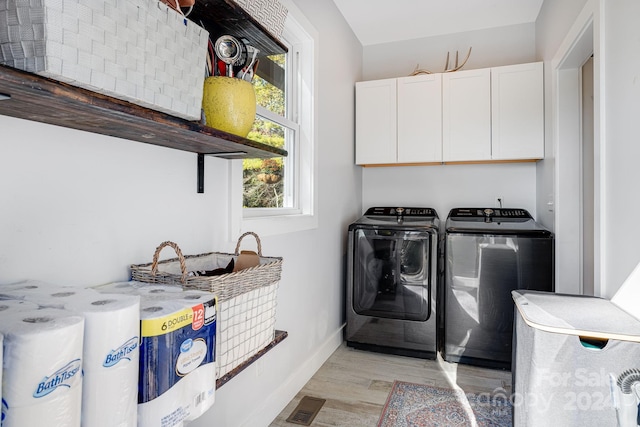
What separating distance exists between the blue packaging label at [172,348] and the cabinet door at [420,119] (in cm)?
263

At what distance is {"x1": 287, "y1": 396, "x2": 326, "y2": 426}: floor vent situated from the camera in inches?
78.5

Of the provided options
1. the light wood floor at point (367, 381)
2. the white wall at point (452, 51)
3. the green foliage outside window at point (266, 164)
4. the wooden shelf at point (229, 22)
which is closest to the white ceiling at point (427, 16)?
the white wall at point (452, 51)

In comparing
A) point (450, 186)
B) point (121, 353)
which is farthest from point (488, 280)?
point (121, 353)

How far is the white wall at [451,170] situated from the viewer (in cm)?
320

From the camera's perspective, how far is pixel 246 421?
5.77 feet

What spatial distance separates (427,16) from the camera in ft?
10.1

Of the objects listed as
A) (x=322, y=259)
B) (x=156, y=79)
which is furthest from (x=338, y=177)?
(x=156, y=79)

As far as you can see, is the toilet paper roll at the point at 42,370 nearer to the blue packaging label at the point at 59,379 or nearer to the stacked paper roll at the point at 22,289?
the blue packaging label at the point at 59,379

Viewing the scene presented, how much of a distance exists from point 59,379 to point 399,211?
9.67 ft

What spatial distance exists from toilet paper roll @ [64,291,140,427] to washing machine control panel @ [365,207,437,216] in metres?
2.79

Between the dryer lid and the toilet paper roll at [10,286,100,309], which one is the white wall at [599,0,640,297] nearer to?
the dryer lid

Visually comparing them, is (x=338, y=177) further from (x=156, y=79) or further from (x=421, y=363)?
(x=156, y=79)

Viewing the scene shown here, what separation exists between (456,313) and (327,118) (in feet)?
5.43

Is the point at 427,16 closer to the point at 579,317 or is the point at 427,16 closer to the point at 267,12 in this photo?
the point at 267,12
